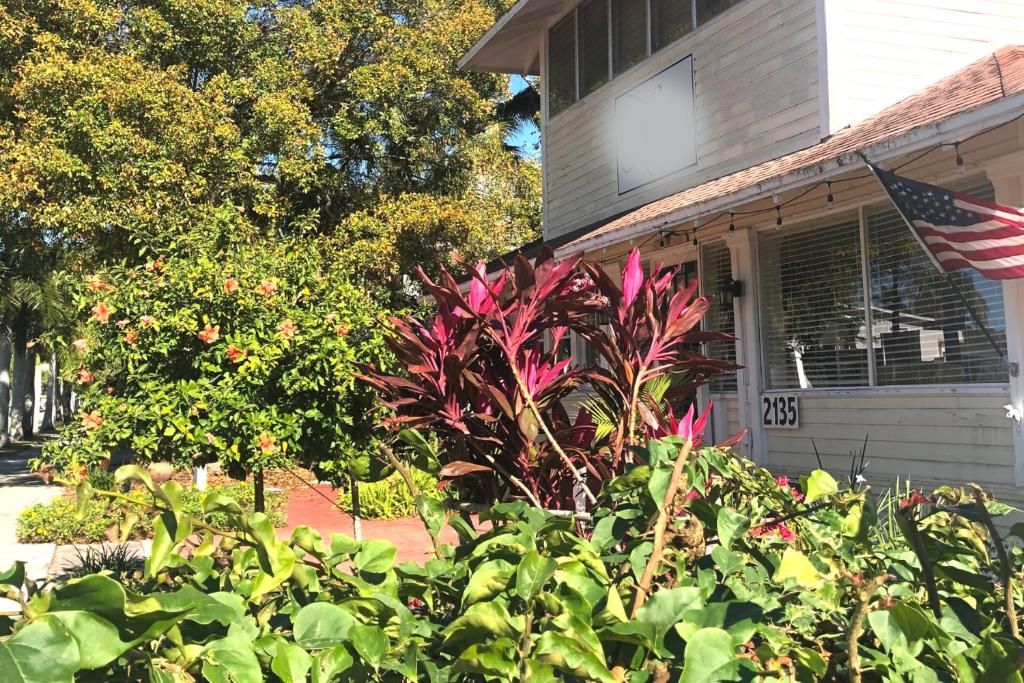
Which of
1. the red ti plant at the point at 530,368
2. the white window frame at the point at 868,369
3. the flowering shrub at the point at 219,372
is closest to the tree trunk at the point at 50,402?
the white window frame at the point at 868,369

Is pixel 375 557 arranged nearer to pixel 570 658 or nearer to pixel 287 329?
pixel 570 658

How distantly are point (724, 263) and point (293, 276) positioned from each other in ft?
18.0

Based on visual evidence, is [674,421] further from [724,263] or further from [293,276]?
[724,263]

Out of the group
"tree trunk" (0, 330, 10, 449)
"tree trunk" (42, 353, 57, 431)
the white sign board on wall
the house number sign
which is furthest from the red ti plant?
"tree trunk" (42, 353, 57, 431)

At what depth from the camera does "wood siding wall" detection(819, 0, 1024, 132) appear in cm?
850

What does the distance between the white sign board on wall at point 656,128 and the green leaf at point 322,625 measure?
10107mm

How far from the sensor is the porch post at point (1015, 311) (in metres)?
6.70

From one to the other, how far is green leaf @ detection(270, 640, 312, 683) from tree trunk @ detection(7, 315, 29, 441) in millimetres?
40303

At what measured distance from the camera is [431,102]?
2011 centimetres

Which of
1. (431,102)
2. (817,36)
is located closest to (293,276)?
(817,36)

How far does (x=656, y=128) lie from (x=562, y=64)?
2.91 metres

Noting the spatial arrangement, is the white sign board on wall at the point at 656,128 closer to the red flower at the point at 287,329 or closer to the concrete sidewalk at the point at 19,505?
the red flower at the point at 287,329

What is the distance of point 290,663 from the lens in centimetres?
97

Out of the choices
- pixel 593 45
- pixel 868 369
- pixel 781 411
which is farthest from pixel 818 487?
pixel 593 45
